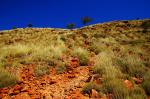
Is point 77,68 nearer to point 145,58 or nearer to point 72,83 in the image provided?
point 72,83

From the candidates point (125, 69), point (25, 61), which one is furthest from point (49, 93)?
point (25, 61)

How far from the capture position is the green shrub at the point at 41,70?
8.29 metres

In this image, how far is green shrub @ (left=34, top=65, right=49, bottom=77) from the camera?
27.2ft

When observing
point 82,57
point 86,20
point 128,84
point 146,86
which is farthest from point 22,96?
point 86,20

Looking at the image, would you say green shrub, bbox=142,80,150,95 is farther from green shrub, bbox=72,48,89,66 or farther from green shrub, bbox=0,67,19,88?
green shrub, bbox=0,67,19,88

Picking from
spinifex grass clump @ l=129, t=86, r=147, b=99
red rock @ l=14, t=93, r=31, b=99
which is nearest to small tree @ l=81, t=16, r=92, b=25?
spinifex grass clump @ l=129, t=86, r=147, b=99

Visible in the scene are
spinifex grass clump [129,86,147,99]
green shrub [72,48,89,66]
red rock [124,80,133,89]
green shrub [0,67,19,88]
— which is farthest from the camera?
green shrub [72,48,89,66]

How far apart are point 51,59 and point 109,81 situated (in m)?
A: 3.58

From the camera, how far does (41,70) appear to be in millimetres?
8539

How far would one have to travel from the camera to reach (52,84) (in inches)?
288

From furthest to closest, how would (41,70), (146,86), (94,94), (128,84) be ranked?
(41,70)
(128,84)
(146,86)
(94,94)

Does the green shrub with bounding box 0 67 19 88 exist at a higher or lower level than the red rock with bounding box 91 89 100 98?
higher

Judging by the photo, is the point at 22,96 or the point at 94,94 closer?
the point at 94,94

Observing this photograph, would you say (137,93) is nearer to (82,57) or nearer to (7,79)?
(7,79)
